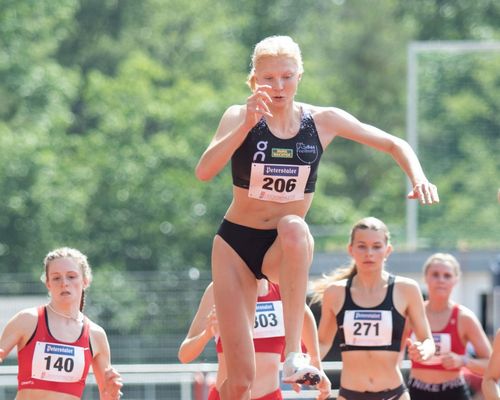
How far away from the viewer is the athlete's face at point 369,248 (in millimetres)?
7664

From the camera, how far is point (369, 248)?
768cm

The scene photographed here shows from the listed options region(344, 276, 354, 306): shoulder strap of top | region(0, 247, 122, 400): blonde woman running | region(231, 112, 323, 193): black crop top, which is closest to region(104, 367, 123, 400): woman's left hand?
region(0, 247, 122, 400): blonde woman running

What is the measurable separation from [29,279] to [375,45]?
18.9m

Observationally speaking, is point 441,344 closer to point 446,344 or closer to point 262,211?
point 446,344

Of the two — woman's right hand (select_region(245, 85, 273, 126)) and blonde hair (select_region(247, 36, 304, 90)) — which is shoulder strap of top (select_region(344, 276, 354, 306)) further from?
Answer: woman's right hand (select_region(245, 85, 273, 126))

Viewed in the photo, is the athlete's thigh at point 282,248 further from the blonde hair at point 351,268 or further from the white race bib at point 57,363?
the blonde hair at point 351,268

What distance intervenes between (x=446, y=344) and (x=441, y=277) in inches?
17.5

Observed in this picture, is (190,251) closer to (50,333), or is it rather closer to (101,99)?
(101,99)

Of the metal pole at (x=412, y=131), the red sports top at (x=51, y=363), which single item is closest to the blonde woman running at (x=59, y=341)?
the red sports top at (x=51, y=363)

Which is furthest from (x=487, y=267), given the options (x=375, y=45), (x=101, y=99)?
(x=375, y=45)

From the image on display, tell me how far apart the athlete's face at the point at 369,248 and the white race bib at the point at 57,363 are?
69.0 inches

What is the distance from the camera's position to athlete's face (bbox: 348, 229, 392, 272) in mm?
7664

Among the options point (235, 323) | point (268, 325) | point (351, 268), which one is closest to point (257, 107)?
point (235, 323)

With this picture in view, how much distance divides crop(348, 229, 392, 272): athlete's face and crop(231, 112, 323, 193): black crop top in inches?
65.7
